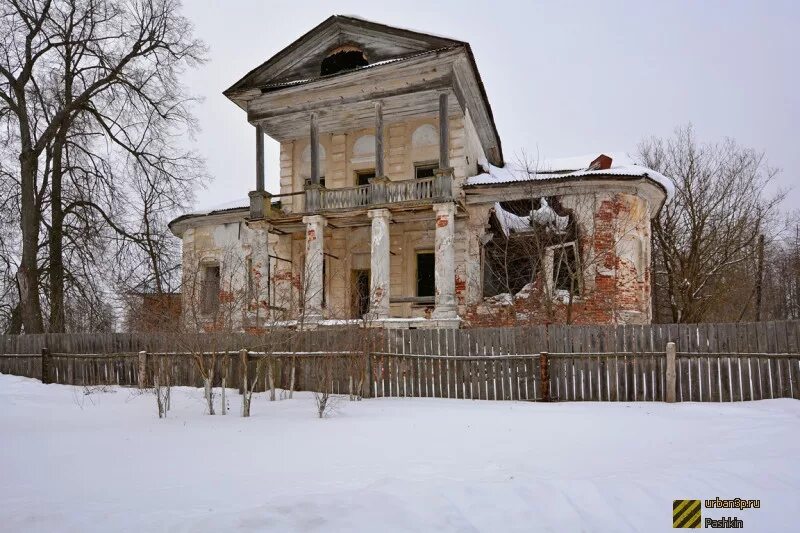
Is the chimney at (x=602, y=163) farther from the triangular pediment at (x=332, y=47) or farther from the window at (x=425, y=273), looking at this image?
the triangular pediment at (x=332, y=47)

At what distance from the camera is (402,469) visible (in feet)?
18.2

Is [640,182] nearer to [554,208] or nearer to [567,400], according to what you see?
[554,208]

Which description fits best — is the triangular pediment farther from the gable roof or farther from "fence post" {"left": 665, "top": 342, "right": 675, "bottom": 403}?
"fence post" {"left": 665, "top": 342, "right": 675, "bottom": 403}

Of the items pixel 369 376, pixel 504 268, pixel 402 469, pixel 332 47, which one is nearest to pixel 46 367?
pixel 369 376

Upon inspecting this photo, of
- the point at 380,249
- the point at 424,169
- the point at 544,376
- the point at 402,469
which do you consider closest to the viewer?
the point at 402,469

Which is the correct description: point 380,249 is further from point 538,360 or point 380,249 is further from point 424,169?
point 538,360

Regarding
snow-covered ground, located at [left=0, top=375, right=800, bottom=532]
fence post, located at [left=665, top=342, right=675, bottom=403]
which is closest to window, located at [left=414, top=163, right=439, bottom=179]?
fence post, located at [left=665, top=342, right=675, bottom=403]

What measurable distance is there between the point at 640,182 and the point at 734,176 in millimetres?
12465

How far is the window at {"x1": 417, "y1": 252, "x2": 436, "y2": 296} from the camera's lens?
2052 cm

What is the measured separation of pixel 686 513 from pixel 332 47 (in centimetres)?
1833

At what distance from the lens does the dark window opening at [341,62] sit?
1969cm

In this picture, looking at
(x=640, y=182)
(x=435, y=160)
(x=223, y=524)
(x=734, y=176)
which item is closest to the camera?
(x=223, y=524)

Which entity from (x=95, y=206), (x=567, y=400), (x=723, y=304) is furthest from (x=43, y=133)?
(x=723, y=304)

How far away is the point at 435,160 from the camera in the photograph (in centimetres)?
2011
